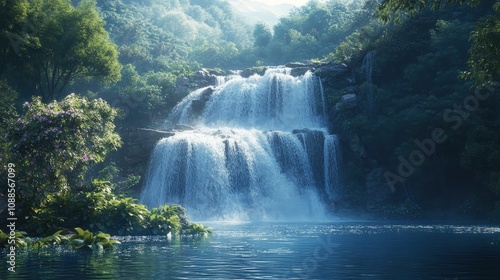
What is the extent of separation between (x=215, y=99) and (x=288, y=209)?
1478 centimetres

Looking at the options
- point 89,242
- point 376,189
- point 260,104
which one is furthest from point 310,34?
point 89,242

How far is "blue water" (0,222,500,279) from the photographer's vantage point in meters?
10.4

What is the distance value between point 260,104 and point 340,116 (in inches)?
342

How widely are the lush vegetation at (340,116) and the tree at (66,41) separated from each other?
0.08 m

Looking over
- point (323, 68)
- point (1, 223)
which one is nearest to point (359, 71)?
point (323, 68)

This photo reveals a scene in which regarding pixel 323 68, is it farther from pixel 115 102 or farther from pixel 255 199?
pixel 115 102

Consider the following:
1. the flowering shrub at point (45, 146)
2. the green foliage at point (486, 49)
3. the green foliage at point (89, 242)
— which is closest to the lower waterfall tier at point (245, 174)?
the flowering shrub at point (45, 146)

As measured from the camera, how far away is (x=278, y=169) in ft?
124

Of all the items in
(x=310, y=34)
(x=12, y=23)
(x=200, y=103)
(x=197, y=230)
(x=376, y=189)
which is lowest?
(x=197, y=230)

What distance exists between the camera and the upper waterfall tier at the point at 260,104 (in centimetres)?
4556

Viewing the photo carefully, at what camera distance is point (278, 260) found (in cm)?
1275

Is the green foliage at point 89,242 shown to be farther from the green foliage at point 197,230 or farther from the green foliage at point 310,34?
the green foliage at point 310,34

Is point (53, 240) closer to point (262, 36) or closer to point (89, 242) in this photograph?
point (89, 242)

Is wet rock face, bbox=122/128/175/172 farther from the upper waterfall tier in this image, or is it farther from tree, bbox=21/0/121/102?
the upper waterfall tier
